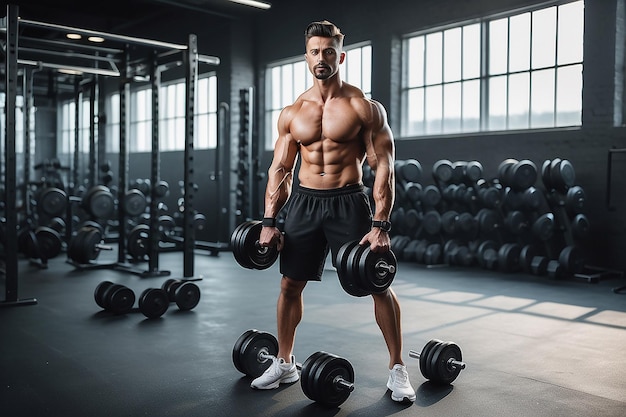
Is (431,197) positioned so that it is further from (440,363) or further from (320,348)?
(440,363)

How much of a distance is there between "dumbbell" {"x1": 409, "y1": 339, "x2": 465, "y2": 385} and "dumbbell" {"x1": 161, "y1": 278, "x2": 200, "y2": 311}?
1.89m

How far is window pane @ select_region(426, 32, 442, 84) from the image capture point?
23.7 feet

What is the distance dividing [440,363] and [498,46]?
505 cm

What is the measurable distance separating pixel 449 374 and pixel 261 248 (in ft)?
2.95

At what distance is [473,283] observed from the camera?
17.0ft

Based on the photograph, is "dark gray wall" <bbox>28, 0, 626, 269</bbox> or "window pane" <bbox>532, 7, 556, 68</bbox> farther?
"window pane" <bbox>532, 7, 556, 68</bbox>

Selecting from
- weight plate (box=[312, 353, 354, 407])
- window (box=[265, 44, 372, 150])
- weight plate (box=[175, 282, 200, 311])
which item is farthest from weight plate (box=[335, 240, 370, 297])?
window (box=[265, 44, 372, 150])

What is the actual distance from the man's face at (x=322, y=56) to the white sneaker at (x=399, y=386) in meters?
1.11

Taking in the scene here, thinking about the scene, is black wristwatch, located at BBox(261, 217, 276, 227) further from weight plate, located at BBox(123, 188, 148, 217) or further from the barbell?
weight plate, located at BBox(123, 188, 148, 217)

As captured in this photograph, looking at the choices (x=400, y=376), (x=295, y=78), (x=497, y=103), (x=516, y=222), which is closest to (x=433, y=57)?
(x=497, y=103)

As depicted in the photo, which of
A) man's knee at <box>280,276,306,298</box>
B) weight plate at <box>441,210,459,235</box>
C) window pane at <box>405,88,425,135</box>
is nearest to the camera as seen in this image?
man's knee at <box>280,276,306,298</box>

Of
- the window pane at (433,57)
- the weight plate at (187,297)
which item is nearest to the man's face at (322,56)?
the weight plate at (187,297)

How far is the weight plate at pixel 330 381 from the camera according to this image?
213 cm

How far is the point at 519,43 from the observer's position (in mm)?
6426
